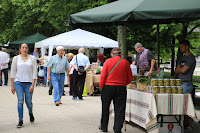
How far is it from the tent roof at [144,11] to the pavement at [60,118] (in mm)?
2355

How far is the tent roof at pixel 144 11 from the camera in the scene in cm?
677

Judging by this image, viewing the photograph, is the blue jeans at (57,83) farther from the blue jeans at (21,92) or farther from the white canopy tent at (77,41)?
the white canopy tent at (77,41)

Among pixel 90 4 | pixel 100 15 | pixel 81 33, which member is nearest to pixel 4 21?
pixel 90 4

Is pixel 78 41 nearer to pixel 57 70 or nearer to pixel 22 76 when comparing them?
pixel 57 70

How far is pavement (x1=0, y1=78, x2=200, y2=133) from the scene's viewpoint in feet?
26.7

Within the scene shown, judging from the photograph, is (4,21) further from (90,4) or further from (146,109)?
(146,109)

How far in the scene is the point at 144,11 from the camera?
700 cm

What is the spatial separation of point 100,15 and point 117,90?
161 cm

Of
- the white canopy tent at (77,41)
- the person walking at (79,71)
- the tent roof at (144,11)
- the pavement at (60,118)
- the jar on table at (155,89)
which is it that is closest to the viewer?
the tent roof at (144,11)

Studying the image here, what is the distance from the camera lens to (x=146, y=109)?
24.7ft

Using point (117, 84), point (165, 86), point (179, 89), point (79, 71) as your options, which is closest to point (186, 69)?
point (179, 89)

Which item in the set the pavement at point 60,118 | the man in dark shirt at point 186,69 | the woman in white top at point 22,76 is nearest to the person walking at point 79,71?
the pavement at point 60,118

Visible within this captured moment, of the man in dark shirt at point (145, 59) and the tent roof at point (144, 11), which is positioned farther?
the man in dark shirt at point (145, 59)

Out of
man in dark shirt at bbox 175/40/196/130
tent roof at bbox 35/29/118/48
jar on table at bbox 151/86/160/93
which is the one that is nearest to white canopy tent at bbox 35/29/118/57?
tent roof at bbox 35/29/118/48
